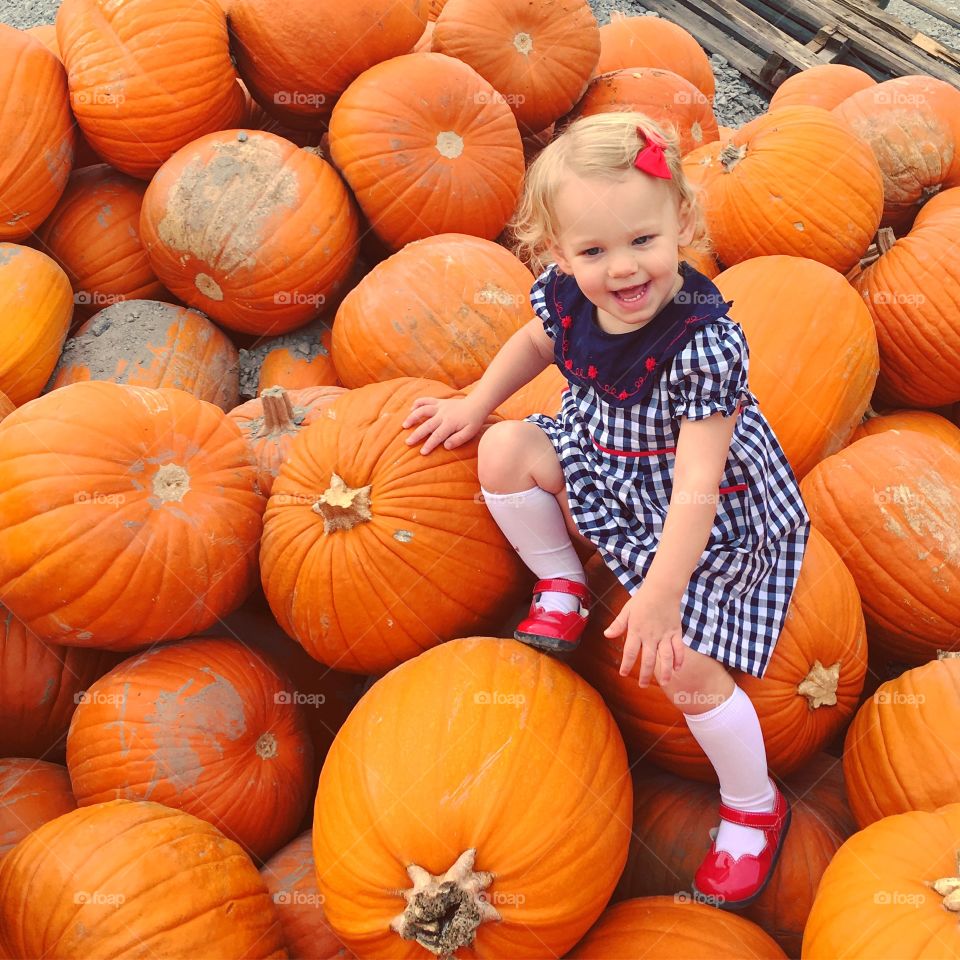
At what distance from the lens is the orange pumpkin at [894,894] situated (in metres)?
1.58

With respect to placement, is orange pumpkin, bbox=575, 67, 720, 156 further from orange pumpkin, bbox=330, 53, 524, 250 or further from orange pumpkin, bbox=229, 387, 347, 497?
orange pumpkin, bbox=229, 387, 347, 497

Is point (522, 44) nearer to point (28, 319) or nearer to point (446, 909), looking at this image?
point (28, 319)

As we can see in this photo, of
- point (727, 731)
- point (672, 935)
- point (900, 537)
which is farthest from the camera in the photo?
point (900, 537)

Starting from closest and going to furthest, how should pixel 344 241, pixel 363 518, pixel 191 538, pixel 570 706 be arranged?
pixel 570 706, pixel 363 518, pixel 191 538, pixel 344 241

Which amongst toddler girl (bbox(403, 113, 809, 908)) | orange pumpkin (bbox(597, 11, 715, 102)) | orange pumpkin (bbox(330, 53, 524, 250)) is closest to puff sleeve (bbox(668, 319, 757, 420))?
toddler girl (bbox(403, 113, 809, 908))

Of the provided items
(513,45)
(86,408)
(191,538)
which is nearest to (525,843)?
(191,538)

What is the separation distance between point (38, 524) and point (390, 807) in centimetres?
111

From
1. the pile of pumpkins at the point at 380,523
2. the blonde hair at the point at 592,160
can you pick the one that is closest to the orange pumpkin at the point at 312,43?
the pile of pumpkins at the point at 380,523

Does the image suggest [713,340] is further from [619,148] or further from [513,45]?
[513,45]

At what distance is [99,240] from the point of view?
3.49 metres

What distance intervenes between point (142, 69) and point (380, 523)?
213cm

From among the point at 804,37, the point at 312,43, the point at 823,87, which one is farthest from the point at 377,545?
the point at 804,37

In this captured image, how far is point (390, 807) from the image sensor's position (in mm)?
1798

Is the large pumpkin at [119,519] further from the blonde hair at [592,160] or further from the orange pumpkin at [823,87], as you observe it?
the orange pumpkin at [823,87]
